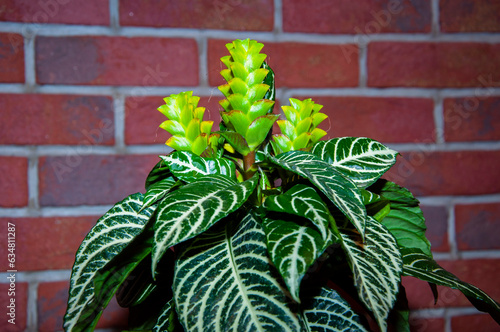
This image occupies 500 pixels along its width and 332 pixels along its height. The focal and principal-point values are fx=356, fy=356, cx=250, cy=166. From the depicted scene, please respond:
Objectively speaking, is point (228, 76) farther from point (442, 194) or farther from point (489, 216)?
→ point (489, 216)

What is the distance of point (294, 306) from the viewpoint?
1.07 feet

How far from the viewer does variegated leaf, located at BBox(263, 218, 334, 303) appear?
288 mm

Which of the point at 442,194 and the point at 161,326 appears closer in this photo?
the point at 161,326

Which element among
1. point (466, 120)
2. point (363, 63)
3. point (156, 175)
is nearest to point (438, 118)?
point (466, 120)

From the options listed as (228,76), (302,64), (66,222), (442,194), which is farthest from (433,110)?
(66,222)

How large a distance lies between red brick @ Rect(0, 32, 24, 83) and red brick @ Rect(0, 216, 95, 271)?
282 millimetres

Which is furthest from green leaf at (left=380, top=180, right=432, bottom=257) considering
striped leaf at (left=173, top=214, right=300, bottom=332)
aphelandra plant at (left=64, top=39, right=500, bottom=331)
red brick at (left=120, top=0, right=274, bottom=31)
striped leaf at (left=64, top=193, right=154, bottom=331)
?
→ red brick at (left=120, top=0, right=274, bottom=31)

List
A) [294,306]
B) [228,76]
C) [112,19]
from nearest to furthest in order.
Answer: [294,306]
[228,76]
[112,19]

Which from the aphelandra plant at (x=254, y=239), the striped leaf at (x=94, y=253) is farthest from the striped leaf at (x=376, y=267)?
the striped leaf at (x=94, y=253)

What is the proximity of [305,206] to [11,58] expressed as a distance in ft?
2.23

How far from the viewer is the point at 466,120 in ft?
2.64

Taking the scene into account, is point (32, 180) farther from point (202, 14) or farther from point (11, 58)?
point (202, 14)

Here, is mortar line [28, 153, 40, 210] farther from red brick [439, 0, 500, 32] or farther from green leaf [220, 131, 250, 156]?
red brick [439, 0, 500, 32]

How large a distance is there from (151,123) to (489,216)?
78 cm
